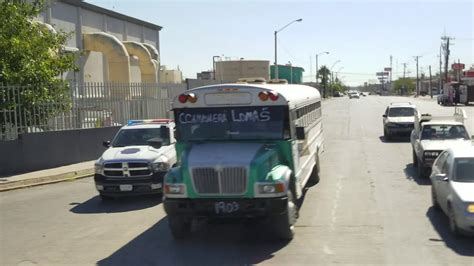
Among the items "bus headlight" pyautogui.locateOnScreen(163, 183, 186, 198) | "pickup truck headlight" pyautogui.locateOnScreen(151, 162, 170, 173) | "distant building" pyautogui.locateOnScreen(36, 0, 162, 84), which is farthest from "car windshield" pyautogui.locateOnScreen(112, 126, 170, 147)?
"distant building" pyautogui.locateOnScreen(36, 0, 162, 84)

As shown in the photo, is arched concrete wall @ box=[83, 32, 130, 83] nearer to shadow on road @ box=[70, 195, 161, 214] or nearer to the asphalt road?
the asphalt road

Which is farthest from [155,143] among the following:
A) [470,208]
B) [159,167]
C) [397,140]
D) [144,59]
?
[144,59]

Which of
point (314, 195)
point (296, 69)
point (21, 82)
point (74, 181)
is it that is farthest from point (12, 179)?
point (296, 69)

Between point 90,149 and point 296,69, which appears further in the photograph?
point 296,69

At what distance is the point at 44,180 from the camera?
16.8 metres

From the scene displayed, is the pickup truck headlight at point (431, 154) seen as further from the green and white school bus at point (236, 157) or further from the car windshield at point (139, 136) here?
the car windshield at point (139, 136)

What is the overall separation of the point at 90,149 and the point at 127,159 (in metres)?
8.40

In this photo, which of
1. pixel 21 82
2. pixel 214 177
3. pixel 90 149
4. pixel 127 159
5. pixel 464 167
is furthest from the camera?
pixel 90 149

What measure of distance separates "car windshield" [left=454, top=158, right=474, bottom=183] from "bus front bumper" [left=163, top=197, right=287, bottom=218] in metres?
3.16

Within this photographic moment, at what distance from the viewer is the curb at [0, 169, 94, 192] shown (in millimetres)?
15984

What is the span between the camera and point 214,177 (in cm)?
880

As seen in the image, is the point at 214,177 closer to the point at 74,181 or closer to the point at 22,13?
the point at 74,181

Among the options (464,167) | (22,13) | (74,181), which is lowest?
(74,181)

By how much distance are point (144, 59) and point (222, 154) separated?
43.0 metres
